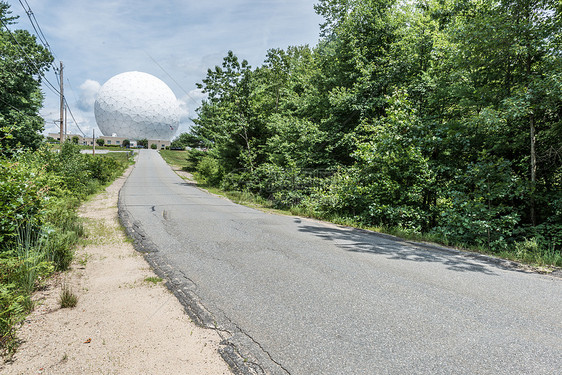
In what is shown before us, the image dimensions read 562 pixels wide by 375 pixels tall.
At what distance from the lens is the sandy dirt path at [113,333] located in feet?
8.57

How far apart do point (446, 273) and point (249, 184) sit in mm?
15094

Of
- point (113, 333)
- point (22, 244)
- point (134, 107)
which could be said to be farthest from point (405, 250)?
point (134, 107)

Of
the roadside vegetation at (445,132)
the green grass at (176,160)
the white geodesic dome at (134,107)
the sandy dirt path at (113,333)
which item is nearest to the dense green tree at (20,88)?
the roadside vegetation at (445,132)

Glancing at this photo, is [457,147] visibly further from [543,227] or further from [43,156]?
[43,156]

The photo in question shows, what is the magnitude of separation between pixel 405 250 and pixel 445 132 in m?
5.15

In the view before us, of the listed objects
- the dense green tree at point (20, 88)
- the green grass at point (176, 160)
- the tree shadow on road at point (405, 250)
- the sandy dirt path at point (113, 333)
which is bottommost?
the sandy dirt path at point (113, 333)

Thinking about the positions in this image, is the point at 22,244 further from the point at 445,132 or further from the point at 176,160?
the point at 176,160

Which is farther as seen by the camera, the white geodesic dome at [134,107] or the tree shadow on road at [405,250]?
the white geodesic dome at [134,107]

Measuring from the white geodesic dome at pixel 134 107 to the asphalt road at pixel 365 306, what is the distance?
290 feet

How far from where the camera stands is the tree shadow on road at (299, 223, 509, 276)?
5.70 metres

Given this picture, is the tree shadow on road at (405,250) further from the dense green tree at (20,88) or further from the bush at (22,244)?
the dense green tree at (20,88)

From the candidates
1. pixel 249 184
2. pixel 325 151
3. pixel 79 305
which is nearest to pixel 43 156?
pixel 249 184

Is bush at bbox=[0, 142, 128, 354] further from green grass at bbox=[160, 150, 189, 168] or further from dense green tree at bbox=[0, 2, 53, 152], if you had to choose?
green grass at bbox=[160, 150, 189, 168]

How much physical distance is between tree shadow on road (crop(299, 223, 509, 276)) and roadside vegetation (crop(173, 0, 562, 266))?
2.77 feet
